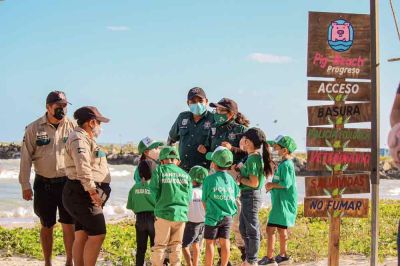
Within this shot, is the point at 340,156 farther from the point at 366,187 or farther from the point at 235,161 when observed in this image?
the point at 235,161

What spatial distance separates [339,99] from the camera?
7.92m

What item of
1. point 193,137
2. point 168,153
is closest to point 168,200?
point 168,153

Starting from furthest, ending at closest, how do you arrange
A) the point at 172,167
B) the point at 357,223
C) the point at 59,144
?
the point at 357,223
the point at 59,144
the point at 172,167

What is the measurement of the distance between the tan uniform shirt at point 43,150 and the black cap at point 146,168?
3.03 feet

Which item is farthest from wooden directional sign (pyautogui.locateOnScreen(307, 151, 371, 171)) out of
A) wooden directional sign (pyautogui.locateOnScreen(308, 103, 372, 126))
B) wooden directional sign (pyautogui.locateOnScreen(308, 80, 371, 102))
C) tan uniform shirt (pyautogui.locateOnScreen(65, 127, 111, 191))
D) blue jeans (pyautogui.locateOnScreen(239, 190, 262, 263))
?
tan uniform shirt (pyautogui.locateOnScreen(65, 127, 111, 191))

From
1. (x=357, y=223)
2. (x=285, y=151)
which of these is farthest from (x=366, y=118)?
(x=357, y=223)

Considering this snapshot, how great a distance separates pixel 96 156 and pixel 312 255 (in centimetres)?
Answer: 389

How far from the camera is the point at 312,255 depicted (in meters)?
10.5

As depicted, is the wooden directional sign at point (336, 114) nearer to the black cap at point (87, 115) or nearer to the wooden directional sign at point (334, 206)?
the wooden directional sign at point (334, 206)

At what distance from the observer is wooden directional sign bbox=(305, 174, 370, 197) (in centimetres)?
794

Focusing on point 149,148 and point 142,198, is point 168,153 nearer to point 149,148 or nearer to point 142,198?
point 149,148

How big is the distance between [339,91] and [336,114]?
0.76ft

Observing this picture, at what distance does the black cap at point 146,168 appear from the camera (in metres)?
8.30

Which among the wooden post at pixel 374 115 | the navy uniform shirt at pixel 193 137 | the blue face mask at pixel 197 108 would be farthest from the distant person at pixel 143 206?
the wooden post at pixel 374 115
